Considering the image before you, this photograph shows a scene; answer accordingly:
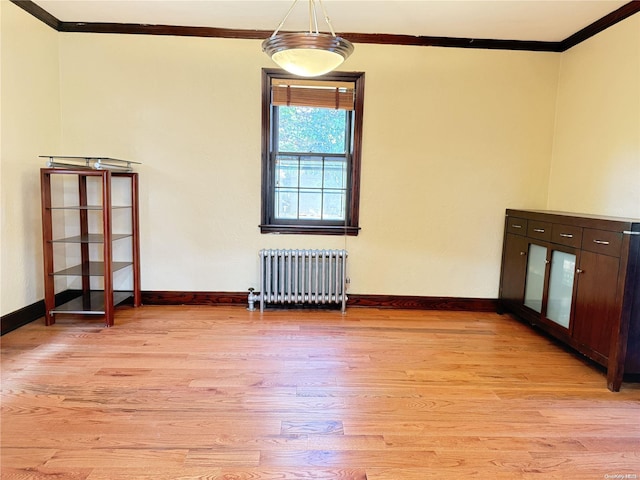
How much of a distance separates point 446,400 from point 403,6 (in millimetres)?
2902

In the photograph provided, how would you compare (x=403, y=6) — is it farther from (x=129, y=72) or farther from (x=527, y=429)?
(x=527, y=429)

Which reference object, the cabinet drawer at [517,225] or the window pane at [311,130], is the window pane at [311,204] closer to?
the window pane at [311,130]

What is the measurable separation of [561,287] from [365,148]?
207 cm

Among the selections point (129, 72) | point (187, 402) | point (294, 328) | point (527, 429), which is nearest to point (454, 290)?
point (294, 328)

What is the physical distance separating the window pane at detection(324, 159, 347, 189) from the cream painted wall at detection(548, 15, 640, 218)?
80.9 inches

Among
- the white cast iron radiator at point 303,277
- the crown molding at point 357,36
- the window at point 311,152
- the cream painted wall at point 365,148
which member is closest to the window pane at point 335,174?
the window at point 311,152

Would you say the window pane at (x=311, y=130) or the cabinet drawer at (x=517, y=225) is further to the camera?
the window pane at (x=311, y=130)

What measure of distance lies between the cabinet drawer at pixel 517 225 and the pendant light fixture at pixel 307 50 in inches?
93.5

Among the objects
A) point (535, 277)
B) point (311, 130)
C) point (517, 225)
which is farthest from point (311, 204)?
point (535, 277)

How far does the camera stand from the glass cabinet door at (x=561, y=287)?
3010mm

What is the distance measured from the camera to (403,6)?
3.18 metres

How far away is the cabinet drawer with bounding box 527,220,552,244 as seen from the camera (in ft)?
10.7

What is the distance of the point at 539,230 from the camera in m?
3.40

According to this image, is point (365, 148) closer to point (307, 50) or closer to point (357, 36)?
point (357, 36)
